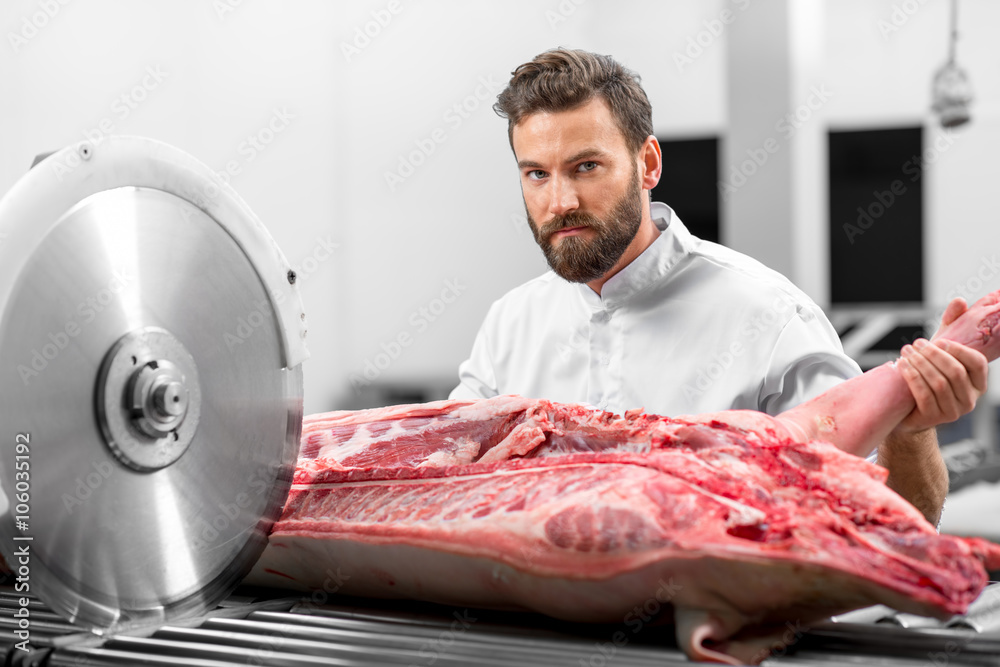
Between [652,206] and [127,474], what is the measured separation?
1.67 metres

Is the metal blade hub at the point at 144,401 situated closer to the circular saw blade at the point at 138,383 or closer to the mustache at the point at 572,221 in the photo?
the circular saw blade at the point at 138,383

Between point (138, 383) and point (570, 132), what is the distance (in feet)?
4.17

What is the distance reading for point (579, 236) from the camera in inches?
81.0

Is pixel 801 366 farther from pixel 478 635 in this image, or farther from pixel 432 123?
pixel 432 123

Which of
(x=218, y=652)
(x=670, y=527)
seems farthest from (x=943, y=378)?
(x=218, y=652)

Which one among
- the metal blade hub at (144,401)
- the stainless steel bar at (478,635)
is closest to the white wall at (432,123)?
the metal blade hub at (144,401)

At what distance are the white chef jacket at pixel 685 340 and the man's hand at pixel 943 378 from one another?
0.53 meters

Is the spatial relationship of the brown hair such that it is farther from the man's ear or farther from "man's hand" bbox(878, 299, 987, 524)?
"man's hand" bbox(878, 299, 987, 524)

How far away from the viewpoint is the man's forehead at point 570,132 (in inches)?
78.8

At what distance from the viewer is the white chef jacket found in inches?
76.3

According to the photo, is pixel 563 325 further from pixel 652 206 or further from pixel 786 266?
pixel 786 266

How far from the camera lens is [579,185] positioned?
2039 millimetres

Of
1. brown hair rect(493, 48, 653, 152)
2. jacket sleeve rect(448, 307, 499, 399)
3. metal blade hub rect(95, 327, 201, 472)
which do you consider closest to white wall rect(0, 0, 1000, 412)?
jacket sleeve rect(448, 307, 499, 399)

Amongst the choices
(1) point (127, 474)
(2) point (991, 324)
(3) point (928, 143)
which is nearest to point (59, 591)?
(1) point (127, 474)
